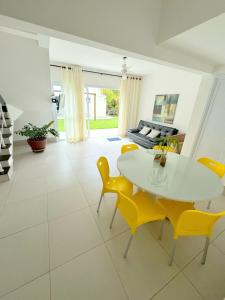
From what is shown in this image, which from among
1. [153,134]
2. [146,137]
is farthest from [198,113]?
[146,137]

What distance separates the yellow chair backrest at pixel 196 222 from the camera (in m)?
0.99

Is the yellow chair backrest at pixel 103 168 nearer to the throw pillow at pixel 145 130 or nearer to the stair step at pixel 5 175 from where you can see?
the stair step at pixel 5 175

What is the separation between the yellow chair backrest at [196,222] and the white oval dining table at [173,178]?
0.15m

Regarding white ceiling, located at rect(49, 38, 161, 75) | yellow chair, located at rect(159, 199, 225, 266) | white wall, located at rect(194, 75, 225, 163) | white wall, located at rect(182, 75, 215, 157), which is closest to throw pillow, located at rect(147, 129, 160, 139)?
white wall, located at rect(182, 75, 215, 157)

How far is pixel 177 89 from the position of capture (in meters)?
4.16

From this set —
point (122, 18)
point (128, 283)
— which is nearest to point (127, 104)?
point (122, 18)

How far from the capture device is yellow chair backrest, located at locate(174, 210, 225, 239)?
99 cm

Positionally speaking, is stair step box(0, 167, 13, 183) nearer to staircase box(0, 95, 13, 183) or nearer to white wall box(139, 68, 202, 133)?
staircase box(0, 95, 13, 183)

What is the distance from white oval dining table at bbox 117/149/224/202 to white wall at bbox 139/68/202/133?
2.65 m

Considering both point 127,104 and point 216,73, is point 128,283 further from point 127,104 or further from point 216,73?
point 127,104

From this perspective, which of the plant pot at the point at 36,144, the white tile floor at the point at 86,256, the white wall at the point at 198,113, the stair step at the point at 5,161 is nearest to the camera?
the white tile floor at the point at 86,256

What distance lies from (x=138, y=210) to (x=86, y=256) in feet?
2.33

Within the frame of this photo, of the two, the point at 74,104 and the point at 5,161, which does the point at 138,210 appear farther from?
the point at 74,104

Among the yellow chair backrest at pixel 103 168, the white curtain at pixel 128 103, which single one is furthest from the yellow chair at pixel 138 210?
the white curtain at pixel 128 103
